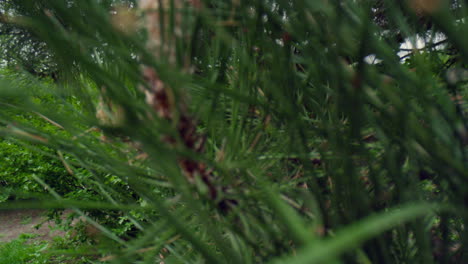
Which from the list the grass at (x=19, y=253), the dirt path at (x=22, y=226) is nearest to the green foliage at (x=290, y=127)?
the grass at (x=19, y=253)

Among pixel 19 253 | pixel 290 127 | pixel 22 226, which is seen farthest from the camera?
pixel 22 226

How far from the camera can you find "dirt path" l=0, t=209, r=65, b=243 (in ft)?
9.76

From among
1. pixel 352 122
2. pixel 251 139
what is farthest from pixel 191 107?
pixel 352 122

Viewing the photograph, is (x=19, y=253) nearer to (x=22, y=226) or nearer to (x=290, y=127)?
(x=22, y=226)

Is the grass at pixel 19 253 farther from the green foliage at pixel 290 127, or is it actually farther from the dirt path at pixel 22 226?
the green foliage at pixel 290 127

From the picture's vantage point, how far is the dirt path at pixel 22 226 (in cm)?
297

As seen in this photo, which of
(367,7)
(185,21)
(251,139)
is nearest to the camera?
(367,7)

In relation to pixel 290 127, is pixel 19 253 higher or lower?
lower

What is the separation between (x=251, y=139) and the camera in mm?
338

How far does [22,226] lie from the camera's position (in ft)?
10.6

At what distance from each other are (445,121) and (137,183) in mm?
216

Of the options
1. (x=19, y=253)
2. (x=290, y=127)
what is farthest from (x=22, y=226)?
(x=290, y=127)

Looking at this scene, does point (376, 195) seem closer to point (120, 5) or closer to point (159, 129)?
point (159, 129)

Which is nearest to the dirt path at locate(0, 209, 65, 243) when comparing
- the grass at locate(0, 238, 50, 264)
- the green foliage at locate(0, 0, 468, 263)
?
the grass at locate(0, 238, 50, 264)
